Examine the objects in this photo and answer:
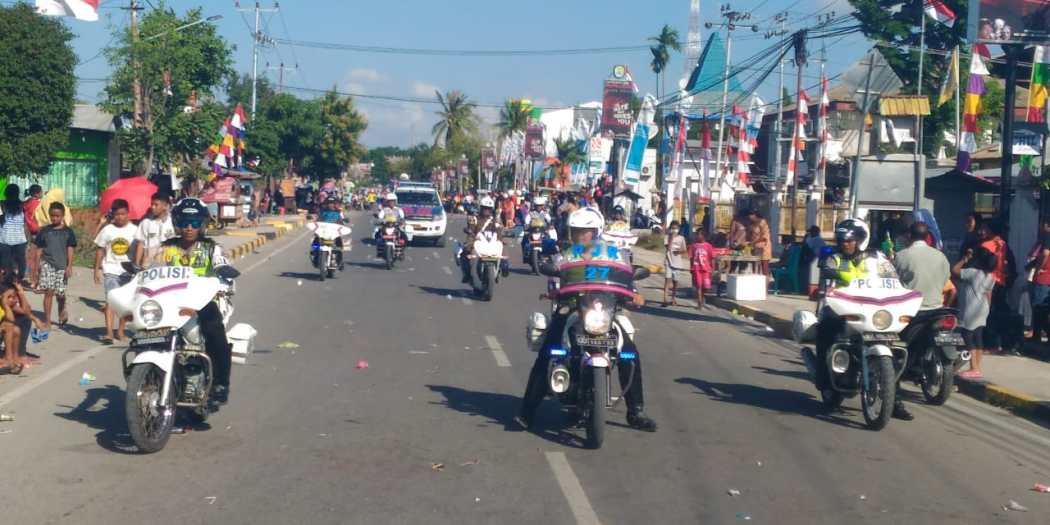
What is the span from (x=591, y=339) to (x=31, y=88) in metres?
24.5

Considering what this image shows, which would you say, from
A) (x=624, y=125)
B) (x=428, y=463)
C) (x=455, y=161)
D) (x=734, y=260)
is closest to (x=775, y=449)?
(x=428, y=463)

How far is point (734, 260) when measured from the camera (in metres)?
21.2

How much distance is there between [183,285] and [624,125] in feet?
114

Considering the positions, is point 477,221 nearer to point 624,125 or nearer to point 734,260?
point 734,260

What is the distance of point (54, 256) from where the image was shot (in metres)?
13.0

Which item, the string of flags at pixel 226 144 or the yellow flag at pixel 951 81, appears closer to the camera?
the yellow flag at pixel 951 81

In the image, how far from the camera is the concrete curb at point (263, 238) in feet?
95.7

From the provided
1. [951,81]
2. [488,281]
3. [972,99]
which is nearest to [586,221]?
[488,281]

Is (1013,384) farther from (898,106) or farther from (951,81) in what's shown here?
(898,106)

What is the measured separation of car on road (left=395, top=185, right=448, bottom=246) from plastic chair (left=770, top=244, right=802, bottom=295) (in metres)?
15.5

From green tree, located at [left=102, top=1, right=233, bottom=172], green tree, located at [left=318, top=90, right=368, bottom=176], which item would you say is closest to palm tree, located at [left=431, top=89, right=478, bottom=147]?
green tree, located at [left=318, top=90, right=368, bottom=176]

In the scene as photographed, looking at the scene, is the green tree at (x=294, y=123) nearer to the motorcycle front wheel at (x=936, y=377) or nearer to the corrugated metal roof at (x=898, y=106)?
the corrugated metal roof at (x=898, y=106)

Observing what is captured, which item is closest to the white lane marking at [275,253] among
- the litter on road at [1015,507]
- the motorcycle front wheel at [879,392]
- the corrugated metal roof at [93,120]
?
the corrugated metal roof at [93,120]

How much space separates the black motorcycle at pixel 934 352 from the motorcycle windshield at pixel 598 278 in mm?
3302
